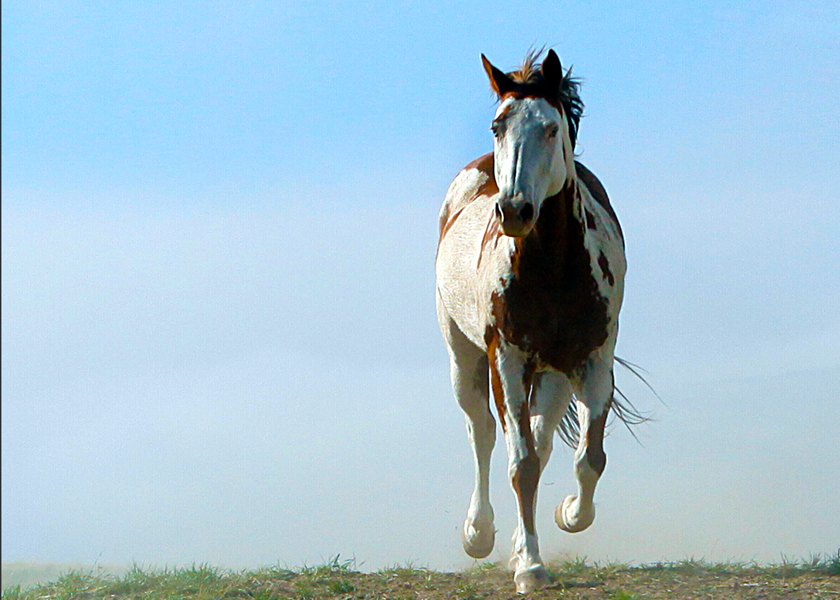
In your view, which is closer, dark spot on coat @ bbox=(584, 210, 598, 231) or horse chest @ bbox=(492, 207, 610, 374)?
horse chest @ bbox=(492, 207, 610, 374)

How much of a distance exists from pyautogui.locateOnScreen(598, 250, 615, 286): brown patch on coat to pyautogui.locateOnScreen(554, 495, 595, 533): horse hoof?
1276 mm

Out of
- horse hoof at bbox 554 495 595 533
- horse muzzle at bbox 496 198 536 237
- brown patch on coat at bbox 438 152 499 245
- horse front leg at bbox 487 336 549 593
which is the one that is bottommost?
horse hoof at bbox 554 495 595 533

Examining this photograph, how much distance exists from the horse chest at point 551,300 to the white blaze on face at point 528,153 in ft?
1.06

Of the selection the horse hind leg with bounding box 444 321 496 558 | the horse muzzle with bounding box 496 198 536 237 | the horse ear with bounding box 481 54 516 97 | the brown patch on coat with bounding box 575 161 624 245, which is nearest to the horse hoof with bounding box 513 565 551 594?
the horse hind leg with bounding box 444 321 496 558

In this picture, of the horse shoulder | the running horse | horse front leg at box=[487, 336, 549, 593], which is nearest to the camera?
the running horse

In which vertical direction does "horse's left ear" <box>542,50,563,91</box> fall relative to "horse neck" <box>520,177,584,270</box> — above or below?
above

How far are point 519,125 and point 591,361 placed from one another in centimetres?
139

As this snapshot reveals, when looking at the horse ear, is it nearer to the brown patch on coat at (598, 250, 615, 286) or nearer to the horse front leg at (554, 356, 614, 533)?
the brown patch on coat at (598, 250, 615, 286)

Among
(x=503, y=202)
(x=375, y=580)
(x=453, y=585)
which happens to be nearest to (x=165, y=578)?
(x=375, y=580)

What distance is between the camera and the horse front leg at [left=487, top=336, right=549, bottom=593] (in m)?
5.11

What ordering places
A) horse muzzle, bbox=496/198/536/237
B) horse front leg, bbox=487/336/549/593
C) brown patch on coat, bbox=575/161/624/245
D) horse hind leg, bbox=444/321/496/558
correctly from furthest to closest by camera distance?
horse hind leg, bbox=444/321/496/558
brown patch on coat, bbox=575/161/624/245
horse front leg, bbox=487/336/549/593
horse muzzle, bbox=496/198/536/237

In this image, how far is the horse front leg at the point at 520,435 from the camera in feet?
16.8

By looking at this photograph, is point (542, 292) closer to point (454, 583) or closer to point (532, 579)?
point (532, 579)

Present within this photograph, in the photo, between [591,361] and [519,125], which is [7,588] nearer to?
[591,361]
